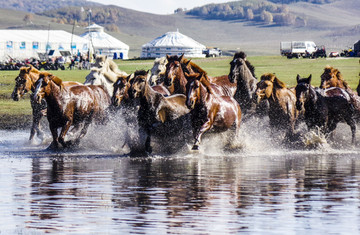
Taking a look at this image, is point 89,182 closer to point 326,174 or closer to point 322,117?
point 326,174

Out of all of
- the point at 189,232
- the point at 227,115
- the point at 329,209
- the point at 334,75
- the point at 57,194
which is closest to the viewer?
the point at 189,232

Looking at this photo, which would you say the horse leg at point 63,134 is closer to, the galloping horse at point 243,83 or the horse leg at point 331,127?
the galloping horse at point 243,83

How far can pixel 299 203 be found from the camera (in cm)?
1167

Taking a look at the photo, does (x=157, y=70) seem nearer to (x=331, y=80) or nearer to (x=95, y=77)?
(x=95, y=77)

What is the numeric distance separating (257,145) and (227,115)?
1199 millimetres

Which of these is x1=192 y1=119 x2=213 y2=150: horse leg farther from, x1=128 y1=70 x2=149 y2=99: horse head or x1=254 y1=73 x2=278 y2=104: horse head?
x1=254 y1=73 x2=278 y2=104: horse head

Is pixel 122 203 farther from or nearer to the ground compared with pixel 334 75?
nearer to the ground

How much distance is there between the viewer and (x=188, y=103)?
59.0 feet

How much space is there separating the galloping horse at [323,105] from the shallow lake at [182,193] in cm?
141

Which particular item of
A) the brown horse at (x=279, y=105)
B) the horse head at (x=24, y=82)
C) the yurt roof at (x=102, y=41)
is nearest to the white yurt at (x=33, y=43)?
the yurt roof at (x=102, y=41)

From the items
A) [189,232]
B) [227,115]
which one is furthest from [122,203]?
[227,115]

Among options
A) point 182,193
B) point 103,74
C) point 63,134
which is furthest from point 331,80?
point 182,193

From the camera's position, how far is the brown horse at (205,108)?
18.4m

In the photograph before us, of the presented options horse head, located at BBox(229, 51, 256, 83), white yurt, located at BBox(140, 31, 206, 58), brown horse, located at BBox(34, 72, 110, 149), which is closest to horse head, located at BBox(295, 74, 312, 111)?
horse head, located at BBox(229, 51, 256, 83)
